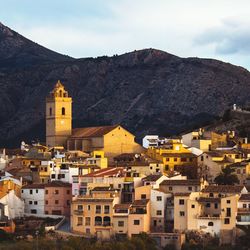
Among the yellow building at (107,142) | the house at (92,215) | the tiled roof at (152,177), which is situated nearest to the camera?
the house at (92,215)

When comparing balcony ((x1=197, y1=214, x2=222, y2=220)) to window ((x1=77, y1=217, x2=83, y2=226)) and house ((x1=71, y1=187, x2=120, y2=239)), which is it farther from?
window ((x1=77, y1=217, x2=83, y2=226))

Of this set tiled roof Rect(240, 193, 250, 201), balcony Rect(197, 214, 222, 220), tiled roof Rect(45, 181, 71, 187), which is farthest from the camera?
tiled roof Rect(45, 181, 71, 187)

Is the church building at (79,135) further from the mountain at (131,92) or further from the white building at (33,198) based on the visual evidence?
the mountain at (131,92)

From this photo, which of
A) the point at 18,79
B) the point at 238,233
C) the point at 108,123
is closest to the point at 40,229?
the point at 238,233

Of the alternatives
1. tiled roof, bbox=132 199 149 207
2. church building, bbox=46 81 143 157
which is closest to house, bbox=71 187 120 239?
tiled roof, bbox=132 199 149 207

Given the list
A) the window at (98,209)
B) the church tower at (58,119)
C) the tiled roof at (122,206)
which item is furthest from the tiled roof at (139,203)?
the church tower at (58,119)

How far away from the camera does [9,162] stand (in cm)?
8719

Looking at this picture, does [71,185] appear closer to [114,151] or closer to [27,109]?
[114,151]

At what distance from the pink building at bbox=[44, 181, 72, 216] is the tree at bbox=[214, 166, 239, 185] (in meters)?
11.5

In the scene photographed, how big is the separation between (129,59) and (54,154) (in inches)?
3931

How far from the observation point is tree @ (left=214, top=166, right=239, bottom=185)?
77250mm

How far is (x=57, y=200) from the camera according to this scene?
242 ft

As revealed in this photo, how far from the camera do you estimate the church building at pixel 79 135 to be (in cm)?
9238

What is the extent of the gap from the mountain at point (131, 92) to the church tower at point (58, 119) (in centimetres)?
4446
